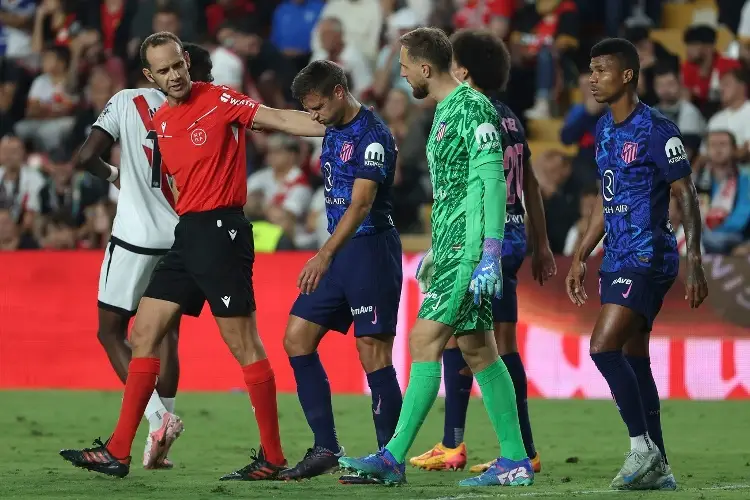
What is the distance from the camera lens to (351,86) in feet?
57.7

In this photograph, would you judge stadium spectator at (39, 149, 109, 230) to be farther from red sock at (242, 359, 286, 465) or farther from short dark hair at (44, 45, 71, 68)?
red sock at (242, 359, 286, 465)

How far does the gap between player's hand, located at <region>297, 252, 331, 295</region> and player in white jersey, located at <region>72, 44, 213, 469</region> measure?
1.55 m

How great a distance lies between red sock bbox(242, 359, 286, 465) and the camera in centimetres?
762

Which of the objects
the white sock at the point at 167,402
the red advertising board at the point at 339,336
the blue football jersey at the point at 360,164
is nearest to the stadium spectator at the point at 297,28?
the red advertising board at the point at 339,336

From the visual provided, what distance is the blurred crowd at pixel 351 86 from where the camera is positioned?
1495cm

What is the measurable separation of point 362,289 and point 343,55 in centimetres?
1041

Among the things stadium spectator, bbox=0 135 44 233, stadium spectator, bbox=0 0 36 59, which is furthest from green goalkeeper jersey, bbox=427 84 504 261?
stadium spectator, bbox=0 0 36 59

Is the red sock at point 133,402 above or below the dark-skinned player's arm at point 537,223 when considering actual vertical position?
below

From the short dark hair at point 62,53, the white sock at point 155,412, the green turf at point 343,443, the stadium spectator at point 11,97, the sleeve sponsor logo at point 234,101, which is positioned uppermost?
the short dark hair at point 62,53

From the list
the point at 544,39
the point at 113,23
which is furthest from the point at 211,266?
the point at 113,23

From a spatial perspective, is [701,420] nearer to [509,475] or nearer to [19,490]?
[509,475]

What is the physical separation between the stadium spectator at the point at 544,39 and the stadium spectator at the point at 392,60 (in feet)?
4.35

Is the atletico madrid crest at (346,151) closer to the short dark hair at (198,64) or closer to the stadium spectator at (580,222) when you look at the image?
the short dark hair at (198,64)

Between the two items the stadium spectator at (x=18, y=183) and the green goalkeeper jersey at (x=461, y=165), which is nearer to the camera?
the green goalkeeper jersey at (x=461, y=165)
